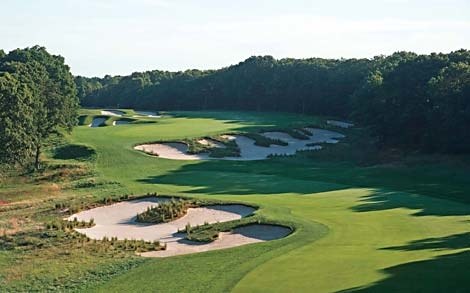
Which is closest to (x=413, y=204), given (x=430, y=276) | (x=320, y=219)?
(x=320, y=219)

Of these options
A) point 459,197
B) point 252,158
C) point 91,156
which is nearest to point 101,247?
point 459,197

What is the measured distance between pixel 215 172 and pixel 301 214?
67.6 feet

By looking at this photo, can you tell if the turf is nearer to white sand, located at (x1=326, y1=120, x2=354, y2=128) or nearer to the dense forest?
the dense forest

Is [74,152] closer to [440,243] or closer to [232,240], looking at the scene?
[232,240]

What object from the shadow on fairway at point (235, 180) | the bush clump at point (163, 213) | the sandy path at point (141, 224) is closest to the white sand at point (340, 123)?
the shadow on fairway at point (235, 180)

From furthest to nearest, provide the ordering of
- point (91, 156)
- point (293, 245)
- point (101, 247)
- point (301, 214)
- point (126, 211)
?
point (91, 156) < point (126, 211) < point (301, 214) < point (101, 247) < point (293, 245)

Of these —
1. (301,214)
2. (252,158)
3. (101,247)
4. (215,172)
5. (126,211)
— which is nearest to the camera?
(101,247)

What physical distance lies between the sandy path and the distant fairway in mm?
2340

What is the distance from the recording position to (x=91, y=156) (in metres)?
56.2

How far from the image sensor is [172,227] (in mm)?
30875

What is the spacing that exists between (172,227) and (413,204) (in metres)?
12.1

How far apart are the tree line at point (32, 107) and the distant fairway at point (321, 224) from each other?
5.49 metres

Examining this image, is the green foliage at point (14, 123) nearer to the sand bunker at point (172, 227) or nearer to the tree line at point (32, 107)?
the tree line at point (32, 107)

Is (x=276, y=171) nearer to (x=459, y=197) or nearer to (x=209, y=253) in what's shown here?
(x=459, y=197)
